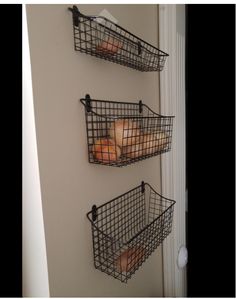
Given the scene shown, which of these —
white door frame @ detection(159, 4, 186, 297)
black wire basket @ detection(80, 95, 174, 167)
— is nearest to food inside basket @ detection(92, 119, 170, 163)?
black wire basket @ detection(80, 95, 174, 167)

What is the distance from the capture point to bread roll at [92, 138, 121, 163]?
0.64 meters

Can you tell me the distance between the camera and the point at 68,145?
615 millimetres

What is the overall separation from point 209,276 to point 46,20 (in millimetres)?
1462

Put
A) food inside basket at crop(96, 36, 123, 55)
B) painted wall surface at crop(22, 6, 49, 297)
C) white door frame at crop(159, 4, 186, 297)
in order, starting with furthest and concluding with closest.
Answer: white door frame at crop(159, 4, 186, 297), food inside basket at crop(96, 36, 123, 55), painted wall surface at crop(22, 6, 49, 297)

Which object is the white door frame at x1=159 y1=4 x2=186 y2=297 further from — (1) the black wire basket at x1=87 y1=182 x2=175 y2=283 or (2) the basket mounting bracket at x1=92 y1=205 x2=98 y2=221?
(2) the basket mounting bracket at x1=92 y1=205 x2=98 y2=221

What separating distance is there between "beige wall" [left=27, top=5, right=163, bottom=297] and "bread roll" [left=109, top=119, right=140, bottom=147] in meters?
0.09

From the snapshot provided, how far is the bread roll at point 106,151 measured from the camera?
25.3 inches

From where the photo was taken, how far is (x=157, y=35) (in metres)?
1.06

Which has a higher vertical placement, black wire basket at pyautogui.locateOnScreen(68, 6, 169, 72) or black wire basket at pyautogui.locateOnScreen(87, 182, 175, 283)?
black wire basket at pyautogui.locateOnScreen(68, 6, 169, 72)

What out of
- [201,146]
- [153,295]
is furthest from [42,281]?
[201,146]

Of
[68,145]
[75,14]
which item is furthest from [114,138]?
[75,14]

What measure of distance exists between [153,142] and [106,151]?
0.19 m

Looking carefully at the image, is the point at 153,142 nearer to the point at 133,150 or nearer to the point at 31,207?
the point at 133,150

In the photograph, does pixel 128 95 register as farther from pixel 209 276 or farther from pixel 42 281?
pixel 209 276
